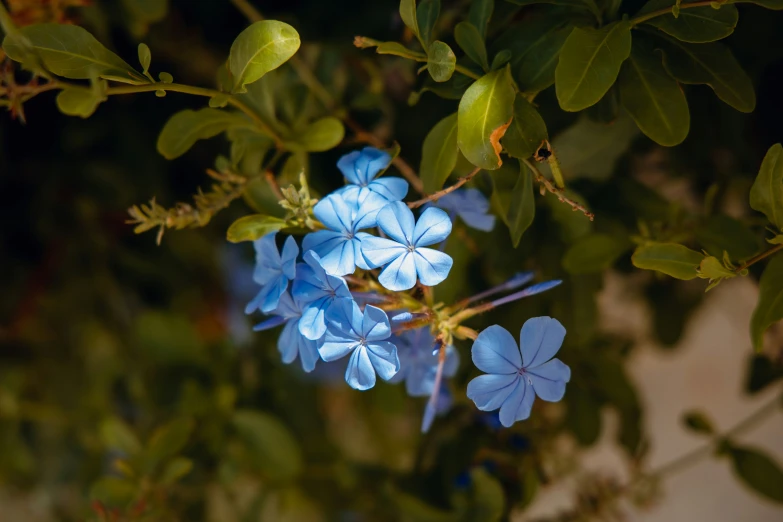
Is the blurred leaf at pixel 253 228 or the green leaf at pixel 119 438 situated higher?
the blurred leaf at pixel 253 228

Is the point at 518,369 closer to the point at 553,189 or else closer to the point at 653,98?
the point at 553,189

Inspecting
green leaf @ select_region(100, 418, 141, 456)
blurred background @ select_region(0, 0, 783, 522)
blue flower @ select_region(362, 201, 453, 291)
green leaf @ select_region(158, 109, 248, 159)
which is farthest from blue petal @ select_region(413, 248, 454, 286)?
green leaf @ select_region(100, 418, 141, 456)

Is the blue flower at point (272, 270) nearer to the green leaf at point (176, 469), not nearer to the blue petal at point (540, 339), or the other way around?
the blue petal at point (540, 339)

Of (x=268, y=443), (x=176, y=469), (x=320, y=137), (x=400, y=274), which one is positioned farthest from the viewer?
(x=268, y=443)

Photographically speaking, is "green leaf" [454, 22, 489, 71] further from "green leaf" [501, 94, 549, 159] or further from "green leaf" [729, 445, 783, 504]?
A: "green leaf" [729, 445, 783, 504]

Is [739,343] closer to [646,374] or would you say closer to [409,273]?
[646,374]

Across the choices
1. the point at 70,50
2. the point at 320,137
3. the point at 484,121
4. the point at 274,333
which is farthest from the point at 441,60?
the point at 274,333

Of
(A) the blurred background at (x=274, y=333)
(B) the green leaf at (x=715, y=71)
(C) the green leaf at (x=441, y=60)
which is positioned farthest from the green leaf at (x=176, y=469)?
(B) the green leaf at (x=715, y=71)

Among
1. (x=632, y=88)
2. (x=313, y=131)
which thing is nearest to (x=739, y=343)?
(x=632, y=88)
